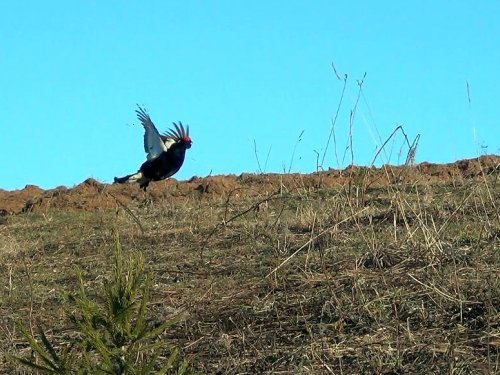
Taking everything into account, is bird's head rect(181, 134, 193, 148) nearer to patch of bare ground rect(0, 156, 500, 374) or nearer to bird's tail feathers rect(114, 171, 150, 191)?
bird's tail feathers rect(114, 171, 150, 191)

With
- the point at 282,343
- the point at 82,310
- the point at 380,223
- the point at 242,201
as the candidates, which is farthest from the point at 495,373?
the point at 242,201

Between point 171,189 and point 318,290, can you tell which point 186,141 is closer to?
point 171,189

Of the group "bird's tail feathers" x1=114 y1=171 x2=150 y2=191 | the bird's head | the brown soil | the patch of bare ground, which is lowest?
the patch of bare ground

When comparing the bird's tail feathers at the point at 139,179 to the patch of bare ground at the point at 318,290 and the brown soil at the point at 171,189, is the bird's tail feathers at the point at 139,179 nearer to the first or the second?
the brown soil at the point at 171,189

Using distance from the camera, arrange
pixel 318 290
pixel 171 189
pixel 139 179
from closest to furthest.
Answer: pixel 318 290, pixel 171 189, pixel 139 179

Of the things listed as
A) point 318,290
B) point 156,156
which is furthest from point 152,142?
point 318,290

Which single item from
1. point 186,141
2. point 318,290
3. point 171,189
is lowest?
point 318,290

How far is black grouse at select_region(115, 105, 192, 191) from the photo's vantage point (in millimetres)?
14406

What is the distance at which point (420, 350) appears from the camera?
422cm

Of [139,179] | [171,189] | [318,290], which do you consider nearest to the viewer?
[318,290]

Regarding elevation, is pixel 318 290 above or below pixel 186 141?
below

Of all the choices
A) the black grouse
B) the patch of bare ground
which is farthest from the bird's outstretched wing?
the patch of bare ground

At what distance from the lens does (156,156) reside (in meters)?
14.6

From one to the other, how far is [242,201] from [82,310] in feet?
23.9
